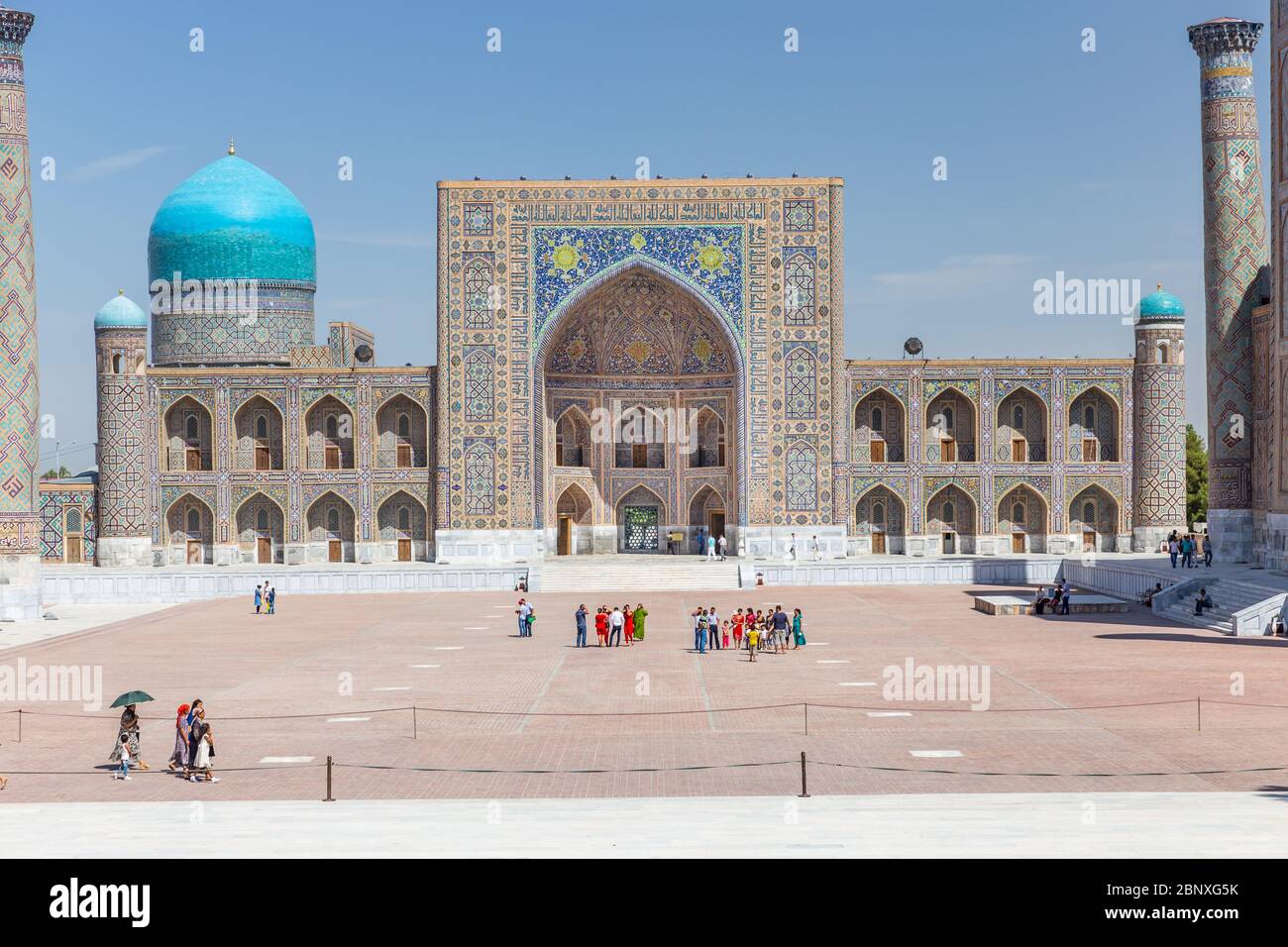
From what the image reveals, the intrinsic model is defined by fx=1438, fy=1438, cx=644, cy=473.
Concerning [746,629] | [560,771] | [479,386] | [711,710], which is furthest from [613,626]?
[479,386]

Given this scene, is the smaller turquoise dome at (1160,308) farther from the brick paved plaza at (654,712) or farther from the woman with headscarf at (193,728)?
the woman with headscarf at (193,728)

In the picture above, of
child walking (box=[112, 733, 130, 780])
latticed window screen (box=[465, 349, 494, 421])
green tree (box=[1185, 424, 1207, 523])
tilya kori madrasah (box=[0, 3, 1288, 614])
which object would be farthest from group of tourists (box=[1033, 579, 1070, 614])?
green tree (box=[1185, 424, 1207, 523])

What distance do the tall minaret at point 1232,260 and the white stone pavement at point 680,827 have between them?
1014 inches

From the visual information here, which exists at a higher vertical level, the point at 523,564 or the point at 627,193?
the point at 627,193

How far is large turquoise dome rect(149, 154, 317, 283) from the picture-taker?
49531 mm

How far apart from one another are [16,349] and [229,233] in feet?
63.0

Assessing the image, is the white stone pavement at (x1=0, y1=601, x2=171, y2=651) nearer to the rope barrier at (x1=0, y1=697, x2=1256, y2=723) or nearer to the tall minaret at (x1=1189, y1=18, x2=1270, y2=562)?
the rope barrier at (x1=0, y1=697, x2=1256, y2=723)

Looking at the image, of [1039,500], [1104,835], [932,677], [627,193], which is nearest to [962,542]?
[1039,500]

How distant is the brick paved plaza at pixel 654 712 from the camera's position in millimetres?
14680

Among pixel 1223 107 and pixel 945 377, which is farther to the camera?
pixel 945 377

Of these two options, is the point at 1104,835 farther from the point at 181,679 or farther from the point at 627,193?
the point at 627,193

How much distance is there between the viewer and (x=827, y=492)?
44.6m

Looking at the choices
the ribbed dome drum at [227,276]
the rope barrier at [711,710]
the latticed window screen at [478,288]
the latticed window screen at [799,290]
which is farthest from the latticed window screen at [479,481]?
the rope barrier at [711,710]
